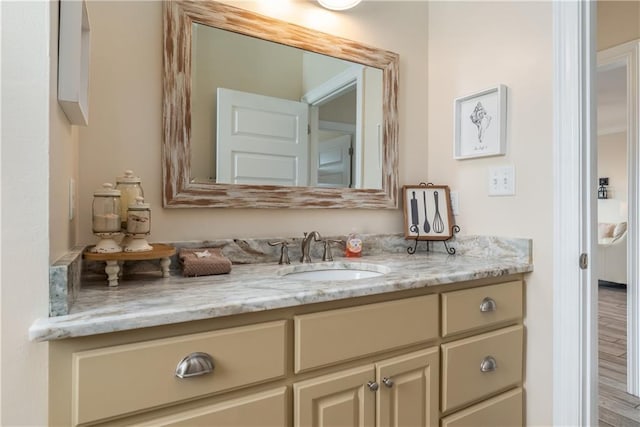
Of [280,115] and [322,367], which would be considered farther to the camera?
[280,115]

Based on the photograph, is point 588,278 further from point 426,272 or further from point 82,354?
point 82,354

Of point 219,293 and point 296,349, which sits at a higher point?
point 219,293

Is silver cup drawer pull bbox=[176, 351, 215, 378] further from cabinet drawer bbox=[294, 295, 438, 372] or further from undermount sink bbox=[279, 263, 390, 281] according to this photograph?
undermount sink bbox=[279, 263, 390, 281]

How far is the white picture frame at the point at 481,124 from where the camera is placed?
154 cm

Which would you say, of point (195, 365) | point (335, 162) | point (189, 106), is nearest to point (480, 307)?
point (335, 162)

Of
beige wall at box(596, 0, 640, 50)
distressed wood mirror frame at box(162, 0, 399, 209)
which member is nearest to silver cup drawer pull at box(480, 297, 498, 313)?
distressed wood mirror frame at box(162, 0, 399, 209)

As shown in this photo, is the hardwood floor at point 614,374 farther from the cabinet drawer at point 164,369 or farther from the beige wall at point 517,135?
the cabinet drawer at point 164,369

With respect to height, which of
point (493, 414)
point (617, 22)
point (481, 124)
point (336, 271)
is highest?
point (617, 22)

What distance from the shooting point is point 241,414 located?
0.84 metres

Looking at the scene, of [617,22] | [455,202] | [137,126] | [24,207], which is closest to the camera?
[24,207]

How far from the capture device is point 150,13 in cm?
126

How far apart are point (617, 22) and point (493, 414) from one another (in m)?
2.42

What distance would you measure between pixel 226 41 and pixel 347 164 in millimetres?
705

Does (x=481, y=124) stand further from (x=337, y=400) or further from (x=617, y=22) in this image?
(x=617, y=22)
